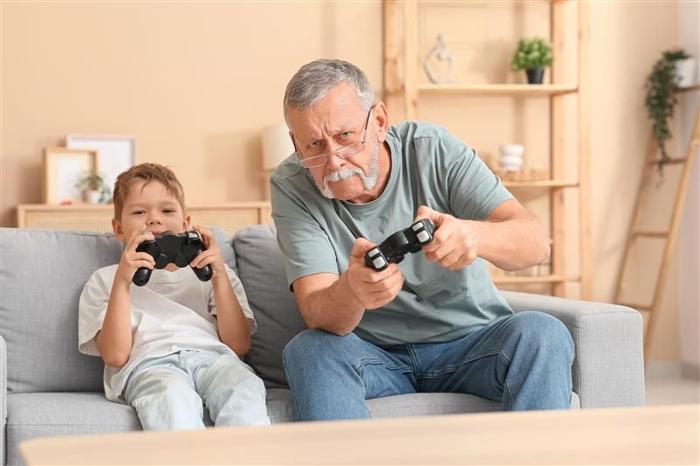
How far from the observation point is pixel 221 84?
17.2 ft

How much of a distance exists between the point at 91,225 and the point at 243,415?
8.72ft

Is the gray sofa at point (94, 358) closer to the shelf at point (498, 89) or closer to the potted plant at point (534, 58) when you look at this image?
the shelf at point (498, 89)

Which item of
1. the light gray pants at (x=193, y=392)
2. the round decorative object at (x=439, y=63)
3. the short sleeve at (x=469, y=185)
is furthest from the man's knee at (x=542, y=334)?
the round decorative object at (x=439, y=63)

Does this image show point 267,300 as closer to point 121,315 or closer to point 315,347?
point 121,315

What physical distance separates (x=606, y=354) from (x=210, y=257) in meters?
0.96

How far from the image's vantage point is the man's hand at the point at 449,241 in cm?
208

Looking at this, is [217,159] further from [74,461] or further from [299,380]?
[74,461]

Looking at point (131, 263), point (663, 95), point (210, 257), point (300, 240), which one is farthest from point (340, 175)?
point (663, 95)

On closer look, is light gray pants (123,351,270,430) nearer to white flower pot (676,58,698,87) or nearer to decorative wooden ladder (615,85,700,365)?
decorative wooden ladder (615,85,700,365)

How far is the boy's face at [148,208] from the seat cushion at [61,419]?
19.3 inches

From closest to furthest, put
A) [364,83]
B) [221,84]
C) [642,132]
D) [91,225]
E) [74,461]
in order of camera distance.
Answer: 1. [74,461]
2. [364,83]
3. [91,225]
4. [221,84]
5. [642,132]

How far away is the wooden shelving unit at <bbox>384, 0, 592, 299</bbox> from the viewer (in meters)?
5.14

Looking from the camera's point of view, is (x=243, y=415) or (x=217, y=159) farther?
(x=217, y=159)

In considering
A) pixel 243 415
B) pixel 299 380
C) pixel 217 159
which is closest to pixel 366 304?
pixel 299 380
